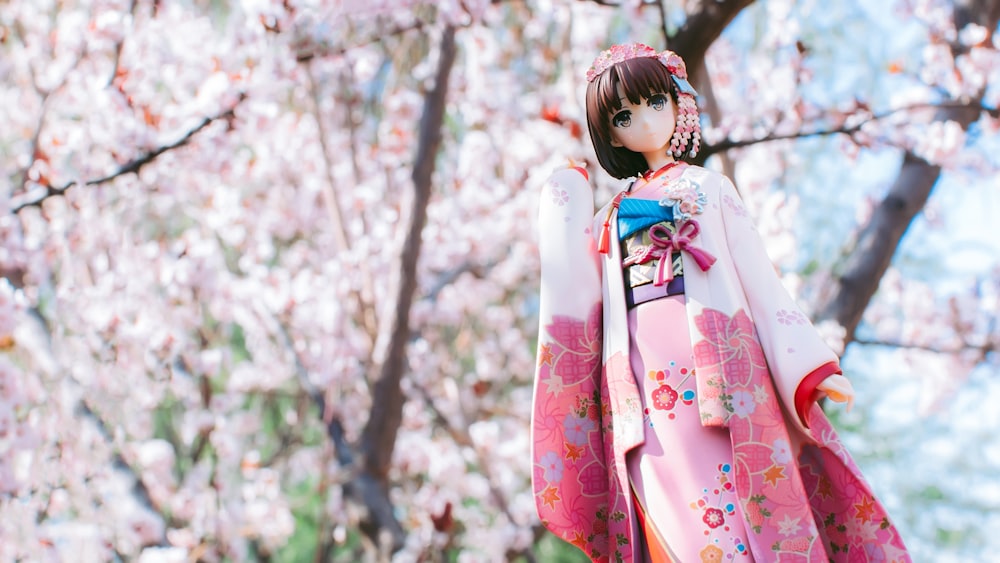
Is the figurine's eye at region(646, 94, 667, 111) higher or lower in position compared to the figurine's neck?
higher

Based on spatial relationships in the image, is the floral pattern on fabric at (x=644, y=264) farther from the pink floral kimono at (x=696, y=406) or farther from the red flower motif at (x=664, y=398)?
the red flower motif at (x=664, y=398)

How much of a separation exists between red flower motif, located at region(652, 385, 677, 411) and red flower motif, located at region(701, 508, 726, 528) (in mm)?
247

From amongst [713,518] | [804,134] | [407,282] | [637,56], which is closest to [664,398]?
[713,518]

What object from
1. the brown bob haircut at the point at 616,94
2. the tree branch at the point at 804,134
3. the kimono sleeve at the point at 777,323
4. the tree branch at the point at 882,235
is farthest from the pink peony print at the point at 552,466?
the tree branch at the point at 882,235

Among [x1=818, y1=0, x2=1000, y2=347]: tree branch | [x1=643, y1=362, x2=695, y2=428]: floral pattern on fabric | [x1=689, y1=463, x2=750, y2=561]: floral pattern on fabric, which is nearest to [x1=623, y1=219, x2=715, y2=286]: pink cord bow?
[x1=643, y1=362, x2=695, y2=428]: floral pattern on fabric

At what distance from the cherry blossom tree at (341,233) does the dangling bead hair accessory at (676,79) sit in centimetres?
127

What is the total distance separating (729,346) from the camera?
2.06m

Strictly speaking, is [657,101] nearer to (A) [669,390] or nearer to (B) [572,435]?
(A) [669,390]

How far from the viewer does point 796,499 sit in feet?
6.50

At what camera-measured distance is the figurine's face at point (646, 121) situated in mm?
2318

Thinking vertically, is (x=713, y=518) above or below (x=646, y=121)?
below

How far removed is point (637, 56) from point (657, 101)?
0.42 ft

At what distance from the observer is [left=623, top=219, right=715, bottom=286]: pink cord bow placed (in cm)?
214

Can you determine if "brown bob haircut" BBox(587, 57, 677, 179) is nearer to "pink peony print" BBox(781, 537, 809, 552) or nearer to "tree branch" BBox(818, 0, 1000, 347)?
"pink peony print" BBox(781, 537, 809, 552)
